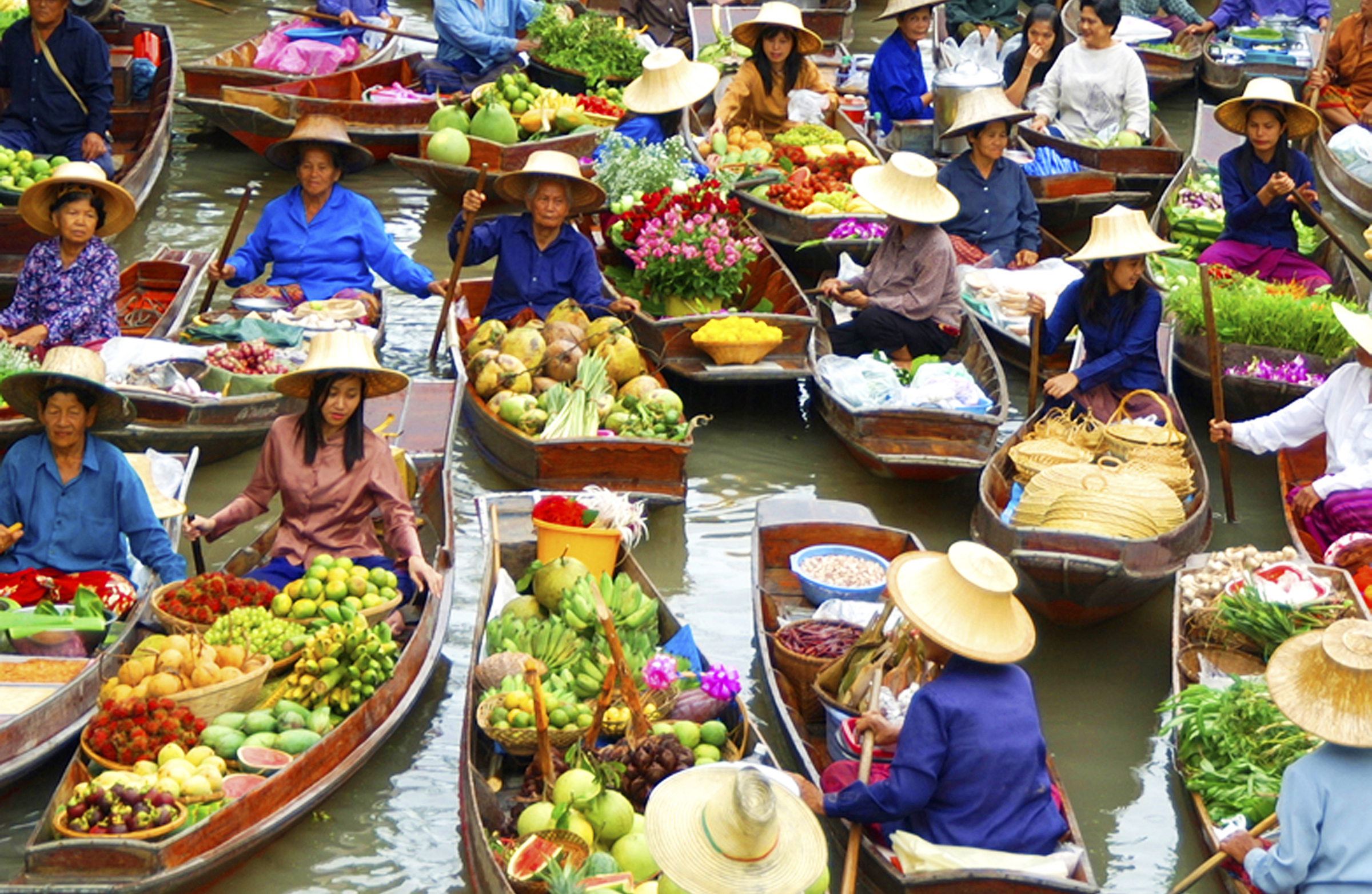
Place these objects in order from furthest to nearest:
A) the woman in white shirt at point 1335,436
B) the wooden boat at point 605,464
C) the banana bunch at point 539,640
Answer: the wooden boat at point 605,464
the woman in white shirt at point 1335,436
the banana bunch at point 539,640

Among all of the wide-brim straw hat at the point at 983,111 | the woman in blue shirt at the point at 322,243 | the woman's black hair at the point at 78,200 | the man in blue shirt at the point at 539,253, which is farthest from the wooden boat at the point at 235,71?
the wide-brim straw hat at the point at 983,111

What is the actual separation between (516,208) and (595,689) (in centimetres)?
656

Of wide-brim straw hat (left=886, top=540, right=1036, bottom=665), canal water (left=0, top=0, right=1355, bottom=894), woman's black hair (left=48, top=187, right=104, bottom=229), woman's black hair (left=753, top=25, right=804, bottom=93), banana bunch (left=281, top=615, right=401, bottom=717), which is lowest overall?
canal water (left=0, top=0, right=1355, bottom=894)

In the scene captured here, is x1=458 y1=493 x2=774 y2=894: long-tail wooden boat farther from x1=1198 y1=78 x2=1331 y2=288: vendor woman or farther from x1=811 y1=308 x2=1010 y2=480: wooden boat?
x1=1198 y1=78 x2=1331 y2=288: vendor woman

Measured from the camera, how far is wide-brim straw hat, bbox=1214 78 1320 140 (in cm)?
782

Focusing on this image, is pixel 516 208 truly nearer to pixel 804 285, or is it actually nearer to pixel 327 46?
pixel 327 46

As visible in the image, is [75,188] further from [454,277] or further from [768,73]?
[768,73]

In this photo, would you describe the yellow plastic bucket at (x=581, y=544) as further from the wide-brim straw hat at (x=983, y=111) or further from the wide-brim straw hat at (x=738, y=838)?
the wide-brim straw hat at (x=983, y=111)

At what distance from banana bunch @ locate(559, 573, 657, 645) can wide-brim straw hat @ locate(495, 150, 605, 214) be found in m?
2.54

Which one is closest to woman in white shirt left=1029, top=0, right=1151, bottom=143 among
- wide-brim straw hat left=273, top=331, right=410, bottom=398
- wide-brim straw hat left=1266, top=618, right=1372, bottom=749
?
wide-brim straw hat left=273, top=331, right=410, bottom=398

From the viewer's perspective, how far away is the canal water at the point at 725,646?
4816mm

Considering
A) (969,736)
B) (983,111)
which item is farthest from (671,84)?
(969,736)

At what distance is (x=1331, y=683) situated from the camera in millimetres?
3730

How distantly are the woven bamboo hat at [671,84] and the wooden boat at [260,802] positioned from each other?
416cm
